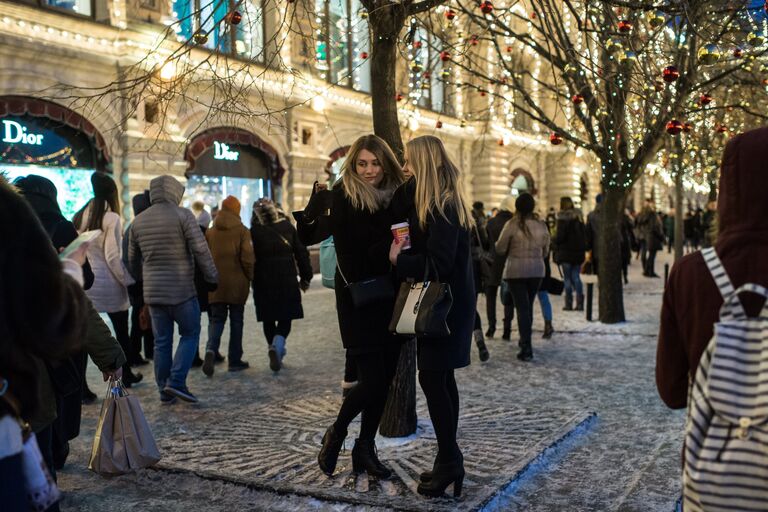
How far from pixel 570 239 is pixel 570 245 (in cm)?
11

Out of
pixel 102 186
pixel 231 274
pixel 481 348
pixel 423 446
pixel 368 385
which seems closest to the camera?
pixel 368 385

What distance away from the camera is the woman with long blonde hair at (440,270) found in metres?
3.94

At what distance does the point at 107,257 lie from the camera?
711 centimetres

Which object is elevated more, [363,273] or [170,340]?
[363,273]

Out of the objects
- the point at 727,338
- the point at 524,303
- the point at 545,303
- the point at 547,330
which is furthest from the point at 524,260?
the point at 727,338

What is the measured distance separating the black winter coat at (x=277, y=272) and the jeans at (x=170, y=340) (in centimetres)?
133

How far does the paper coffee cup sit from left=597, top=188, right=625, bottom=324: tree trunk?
→ 23.3 ft

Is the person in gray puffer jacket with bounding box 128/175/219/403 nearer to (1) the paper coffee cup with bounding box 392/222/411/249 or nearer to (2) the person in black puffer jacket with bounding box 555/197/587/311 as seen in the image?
(1) the paper coffee cup with bounding box 392/222/411/249

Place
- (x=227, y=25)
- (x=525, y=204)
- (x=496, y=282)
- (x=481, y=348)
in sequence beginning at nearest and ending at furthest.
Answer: (x=227, y=25) → (x=481, y=348) → (x=525, y=204) → (x=496, y=282)

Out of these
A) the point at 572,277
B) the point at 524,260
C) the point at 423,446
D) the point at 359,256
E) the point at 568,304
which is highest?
the point at 359,256

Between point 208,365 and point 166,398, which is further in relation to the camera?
point 208,365

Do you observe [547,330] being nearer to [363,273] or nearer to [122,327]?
[122,327]

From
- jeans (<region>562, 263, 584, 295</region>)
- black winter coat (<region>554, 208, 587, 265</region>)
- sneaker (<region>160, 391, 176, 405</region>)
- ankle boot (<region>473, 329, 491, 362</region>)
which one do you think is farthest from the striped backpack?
jeans (<region>562, 263, 584, 295</region>)

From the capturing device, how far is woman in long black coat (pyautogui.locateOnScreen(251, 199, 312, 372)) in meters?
7.83
